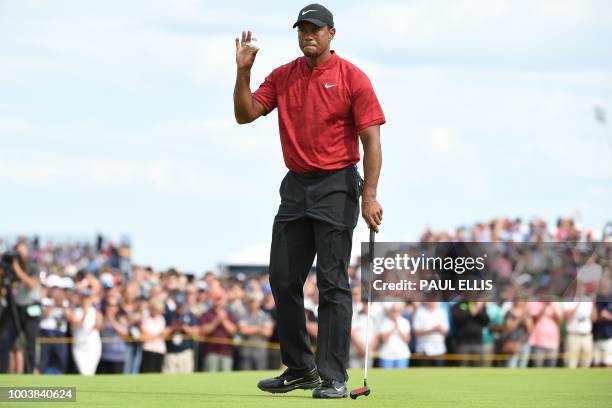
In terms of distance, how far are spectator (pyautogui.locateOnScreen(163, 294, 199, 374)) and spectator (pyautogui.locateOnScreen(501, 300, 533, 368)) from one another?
5208 mm

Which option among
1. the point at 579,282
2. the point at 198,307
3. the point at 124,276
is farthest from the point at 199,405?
the point at 124,276

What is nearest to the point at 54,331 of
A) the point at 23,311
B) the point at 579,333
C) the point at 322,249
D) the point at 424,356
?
the point at 23,311

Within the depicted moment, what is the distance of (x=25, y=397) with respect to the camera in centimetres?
748

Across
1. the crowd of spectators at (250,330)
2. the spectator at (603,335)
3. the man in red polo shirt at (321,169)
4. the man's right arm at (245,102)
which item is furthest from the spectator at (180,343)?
the man's right arm at (245,102)

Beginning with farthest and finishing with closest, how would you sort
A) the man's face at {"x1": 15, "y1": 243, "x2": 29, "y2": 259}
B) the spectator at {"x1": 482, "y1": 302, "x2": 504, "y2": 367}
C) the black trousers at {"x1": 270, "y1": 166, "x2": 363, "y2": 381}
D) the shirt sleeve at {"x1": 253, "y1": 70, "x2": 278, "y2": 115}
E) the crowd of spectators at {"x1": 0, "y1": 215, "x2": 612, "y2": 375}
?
1. the spectator at {"x1": 482, "y1": 302, "x2": 504, "y2": 367}
2. the crowd of spectators at {"x1": 0, "y1": 215, "x2": 612, "y2": 375}
3. the man's face at {"x1": 15, "y1": 243, "x2": 29, "y2": 259}
4. the shirt sleeve at {"x1": 253, "y1": 70, "x2": 278, "y2": 115}
5. the black trousers at {"x1": 270, "y1": 166, "x2": 363, "y2": 381}

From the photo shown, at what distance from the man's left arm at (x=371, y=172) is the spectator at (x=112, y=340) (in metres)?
11.5

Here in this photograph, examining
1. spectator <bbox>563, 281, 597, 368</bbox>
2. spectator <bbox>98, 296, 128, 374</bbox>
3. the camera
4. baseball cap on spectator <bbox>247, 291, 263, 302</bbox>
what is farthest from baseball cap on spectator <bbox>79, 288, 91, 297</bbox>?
spectator <bbox>563, 281, 597, 368</bbox>

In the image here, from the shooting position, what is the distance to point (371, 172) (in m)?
8.10

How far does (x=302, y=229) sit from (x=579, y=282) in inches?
418

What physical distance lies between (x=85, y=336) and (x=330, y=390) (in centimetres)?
1099

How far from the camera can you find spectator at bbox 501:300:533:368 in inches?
822

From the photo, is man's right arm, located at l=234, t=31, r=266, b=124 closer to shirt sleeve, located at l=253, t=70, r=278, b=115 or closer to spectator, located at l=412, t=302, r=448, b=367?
shirt sleeve, located at l=253, t=70, r=278, b=115

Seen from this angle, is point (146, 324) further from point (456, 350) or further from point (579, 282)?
point (579, 282)

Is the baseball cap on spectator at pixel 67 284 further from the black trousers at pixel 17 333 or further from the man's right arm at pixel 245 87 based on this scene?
the man's right arm at pixel 245 87
